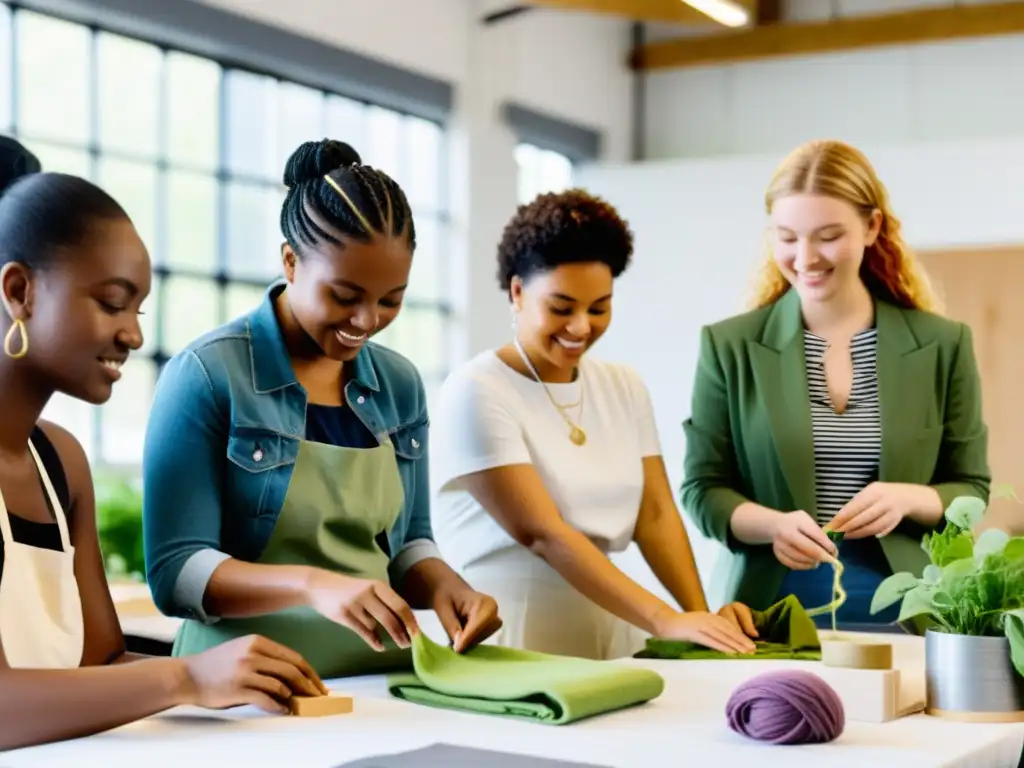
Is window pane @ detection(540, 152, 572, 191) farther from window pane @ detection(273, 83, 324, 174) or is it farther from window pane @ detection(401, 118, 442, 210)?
window pane @ detection(273, 83, 324, 174)

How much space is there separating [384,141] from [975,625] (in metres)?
5.02

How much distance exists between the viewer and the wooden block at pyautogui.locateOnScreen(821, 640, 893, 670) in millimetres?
1765

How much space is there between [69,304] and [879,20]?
6.61 metres

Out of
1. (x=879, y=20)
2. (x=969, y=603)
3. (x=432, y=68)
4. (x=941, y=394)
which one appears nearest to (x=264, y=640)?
(x=969, y=603)

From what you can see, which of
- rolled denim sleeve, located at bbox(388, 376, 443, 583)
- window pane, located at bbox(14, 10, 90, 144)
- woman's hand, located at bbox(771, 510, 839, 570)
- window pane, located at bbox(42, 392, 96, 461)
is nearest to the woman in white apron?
rolled denim sleeve, located at bbox(388, 376, 443, 583)

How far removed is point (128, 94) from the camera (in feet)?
17.4

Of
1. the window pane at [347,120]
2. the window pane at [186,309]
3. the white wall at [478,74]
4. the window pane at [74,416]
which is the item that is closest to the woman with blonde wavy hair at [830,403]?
the window pane at [74,416]

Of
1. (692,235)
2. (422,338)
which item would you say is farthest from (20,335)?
(692,235)

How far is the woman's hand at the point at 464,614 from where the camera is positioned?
1905 millimetres

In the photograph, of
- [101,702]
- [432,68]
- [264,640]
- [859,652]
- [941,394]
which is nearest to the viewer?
[101,702]

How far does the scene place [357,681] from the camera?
196cm

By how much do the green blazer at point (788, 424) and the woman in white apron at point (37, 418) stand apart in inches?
41.4

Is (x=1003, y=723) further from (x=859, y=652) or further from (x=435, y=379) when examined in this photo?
(x=435, y=379)

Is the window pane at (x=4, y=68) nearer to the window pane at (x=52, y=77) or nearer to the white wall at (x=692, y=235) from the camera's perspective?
the window pane at (x=52, y=77)
